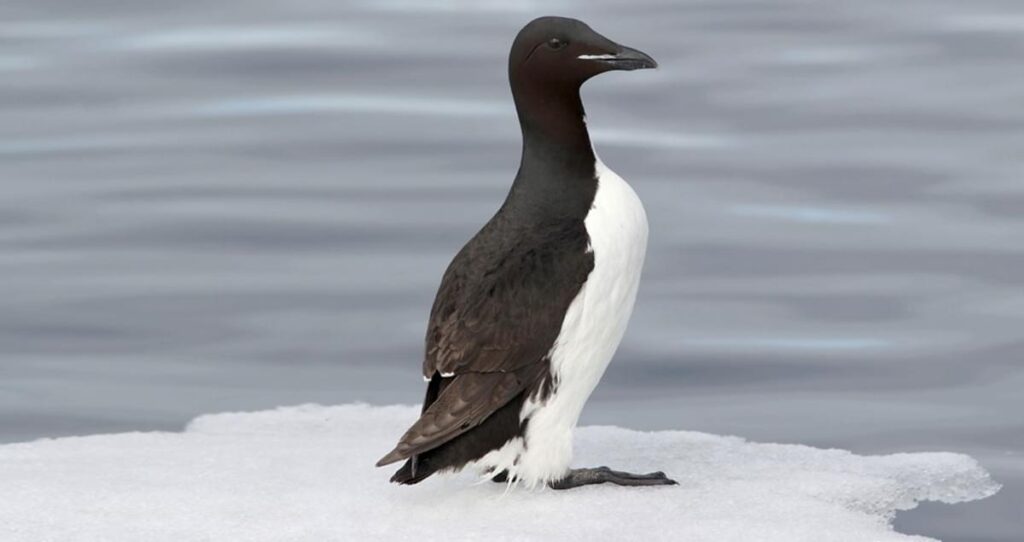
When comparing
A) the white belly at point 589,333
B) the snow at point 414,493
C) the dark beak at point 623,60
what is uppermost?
the dark beak at point 623,60

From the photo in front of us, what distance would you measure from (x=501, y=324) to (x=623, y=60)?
71cm

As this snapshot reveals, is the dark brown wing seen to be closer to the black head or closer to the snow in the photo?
the snow

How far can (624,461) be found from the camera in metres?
6.48

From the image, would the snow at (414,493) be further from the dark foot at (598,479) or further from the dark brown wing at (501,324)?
the dark brown wing at (501,324)

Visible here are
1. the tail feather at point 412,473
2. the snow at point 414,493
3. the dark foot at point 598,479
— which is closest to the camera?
the snow at point 414,493

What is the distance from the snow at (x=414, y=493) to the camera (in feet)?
18.9

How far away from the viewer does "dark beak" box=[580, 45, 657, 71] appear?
5.82 metres

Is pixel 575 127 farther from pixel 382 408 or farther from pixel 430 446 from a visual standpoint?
pixel 382 408

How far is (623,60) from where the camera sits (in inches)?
229

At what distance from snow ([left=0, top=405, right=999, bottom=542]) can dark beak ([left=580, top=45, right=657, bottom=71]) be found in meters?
1.07

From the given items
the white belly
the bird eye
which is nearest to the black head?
the bird eye

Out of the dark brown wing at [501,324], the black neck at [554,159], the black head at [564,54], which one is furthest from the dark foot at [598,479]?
the black head at [564,54]

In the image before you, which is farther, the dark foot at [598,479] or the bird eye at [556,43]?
the dark foot at [598,479]

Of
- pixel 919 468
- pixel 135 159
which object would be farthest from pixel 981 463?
pixel 135 159
